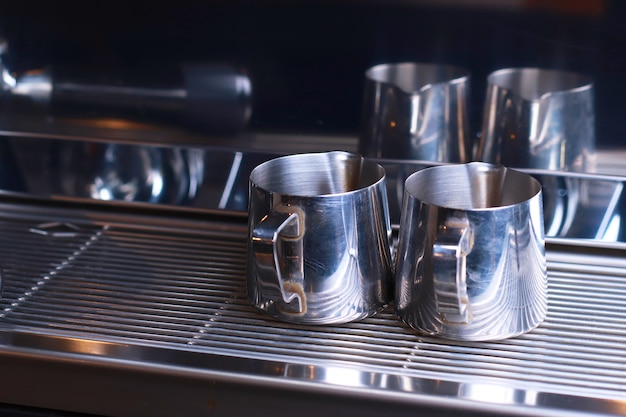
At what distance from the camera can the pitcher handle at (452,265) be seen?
49 centimetres

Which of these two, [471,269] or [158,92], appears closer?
[471,269]

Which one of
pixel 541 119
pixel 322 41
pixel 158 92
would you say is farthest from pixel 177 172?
pixel 541 119

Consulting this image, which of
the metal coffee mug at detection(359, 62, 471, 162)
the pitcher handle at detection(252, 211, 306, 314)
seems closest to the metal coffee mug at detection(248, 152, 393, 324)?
the pitcher handle at detection(252, 211, 306, 314)

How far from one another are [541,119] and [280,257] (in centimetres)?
26

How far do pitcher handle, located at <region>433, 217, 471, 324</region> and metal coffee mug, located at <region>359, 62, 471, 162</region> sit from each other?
195 mm

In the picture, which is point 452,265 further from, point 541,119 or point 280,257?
point 541,119

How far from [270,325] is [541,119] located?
0.28 metres

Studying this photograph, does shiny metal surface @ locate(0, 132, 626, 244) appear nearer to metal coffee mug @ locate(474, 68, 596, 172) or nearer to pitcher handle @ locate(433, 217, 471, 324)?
metal coffee mug @ locate(474, 68, 596, 172)

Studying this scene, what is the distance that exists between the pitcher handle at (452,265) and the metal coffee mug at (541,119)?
0.20 m

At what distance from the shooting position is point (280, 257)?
52 cm

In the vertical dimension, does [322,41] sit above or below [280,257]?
above

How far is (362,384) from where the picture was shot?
48cm

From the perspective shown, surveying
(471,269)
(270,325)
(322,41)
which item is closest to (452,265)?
(471,269)

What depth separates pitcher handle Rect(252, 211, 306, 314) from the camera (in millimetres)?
505
